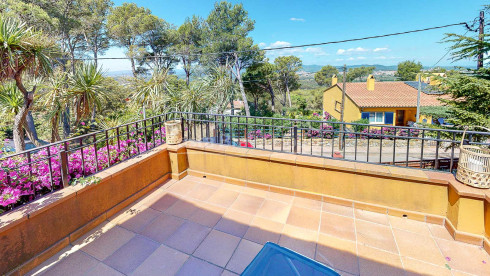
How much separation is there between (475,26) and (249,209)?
240 inches

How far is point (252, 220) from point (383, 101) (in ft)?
64.2

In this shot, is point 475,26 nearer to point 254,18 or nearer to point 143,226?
point 143,226

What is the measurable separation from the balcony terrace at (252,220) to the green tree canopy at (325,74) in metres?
39.6

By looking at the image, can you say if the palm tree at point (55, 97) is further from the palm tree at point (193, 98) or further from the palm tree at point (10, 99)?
the palm tree at point (193, 98)

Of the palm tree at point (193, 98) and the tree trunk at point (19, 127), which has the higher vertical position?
the palm tree at point (193, 98)

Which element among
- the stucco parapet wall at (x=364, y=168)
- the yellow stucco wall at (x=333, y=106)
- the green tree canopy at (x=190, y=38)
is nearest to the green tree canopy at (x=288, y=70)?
the yellow stucco wall at (x=333, y=106)

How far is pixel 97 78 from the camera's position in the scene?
180 inches

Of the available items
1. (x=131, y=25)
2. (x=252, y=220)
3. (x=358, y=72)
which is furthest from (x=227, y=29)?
(x=358, y=72)

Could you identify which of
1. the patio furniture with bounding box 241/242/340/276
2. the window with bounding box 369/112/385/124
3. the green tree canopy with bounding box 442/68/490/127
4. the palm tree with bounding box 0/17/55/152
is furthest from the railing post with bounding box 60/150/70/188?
the window with bounding box 369/112/385/124

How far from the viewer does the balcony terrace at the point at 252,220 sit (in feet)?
6.64

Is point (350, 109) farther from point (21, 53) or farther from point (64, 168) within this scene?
point (64, 168)

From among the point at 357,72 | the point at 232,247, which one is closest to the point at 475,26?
the point at 232,247

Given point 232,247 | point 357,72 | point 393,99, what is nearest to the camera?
point 232,247


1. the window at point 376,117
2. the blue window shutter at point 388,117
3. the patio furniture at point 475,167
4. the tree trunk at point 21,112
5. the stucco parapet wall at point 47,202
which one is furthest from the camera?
the window at point 376,117
